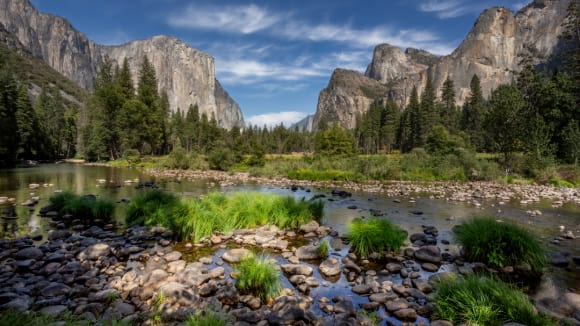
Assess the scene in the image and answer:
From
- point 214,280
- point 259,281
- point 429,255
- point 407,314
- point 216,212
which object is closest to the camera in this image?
point 407,314

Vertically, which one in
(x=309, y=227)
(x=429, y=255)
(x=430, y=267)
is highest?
(x=309, y=227)

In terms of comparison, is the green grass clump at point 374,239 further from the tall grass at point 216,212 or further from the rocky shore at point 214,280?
the tall grass at point 216,212

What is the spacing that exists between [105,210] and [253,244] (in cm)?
702

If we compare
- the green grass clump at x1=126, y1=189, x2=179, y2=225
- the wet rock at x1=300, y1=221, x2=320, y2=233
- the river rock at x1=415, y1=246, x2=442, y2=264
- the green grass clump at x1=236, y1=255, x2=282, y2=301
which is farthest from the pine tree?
the green grass clump at x1=236, y1=255, x2=282, y2=301

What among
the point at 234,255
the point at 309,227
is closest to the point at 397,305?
the point at 234,255

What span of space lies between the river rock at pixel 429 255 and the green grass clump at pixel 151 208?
8.01 meters

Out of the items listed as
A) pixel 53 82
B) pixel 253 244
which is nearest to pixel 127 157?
pixel 253 244

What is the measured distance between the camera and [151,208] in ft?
37.6

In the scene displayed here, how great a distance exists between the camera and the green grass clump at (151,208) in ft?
35.7

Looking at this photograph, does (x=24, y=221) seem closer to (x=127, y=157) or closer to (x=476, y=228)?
(x=476, y=228)

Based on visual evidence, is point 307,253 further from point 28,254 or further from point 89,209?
point 89,209

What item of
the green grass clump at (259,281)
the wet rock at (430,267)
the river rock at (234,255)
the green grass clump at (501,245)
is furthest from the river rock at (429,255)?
the river rock at (234,255)

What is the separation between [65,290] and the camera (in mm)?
5852

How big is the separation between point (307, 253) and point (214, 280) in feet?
9.41
